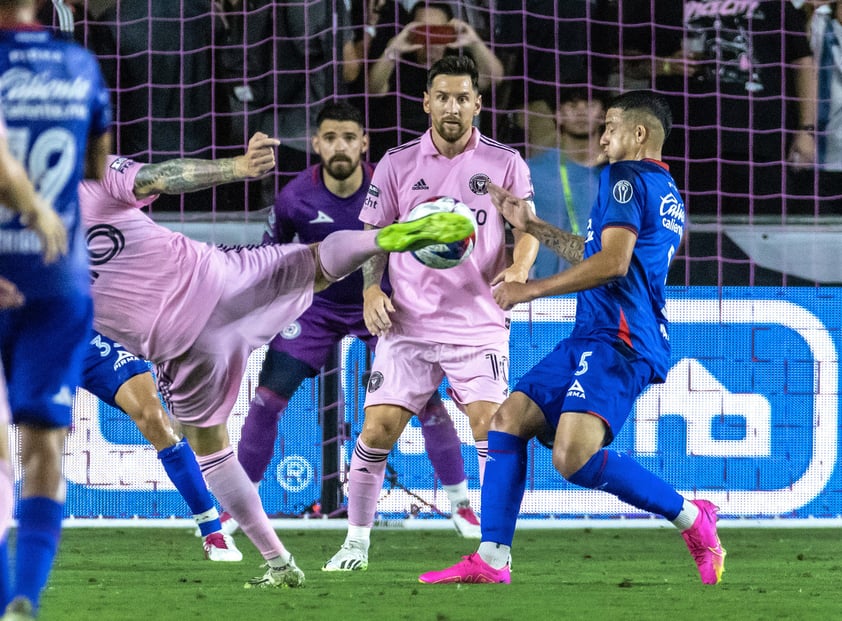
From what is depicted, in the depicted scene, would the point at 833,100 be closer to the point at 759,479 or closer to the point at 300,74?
the point at 759,479

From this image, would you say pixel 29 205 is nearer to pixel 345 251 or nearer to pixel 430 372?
pixel 345 251

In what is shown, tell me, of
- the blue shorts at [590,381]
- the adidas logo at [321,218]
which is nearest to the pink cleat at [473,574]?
the blue shorts at [590,381]

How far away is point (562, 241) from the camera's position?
16.9 feet

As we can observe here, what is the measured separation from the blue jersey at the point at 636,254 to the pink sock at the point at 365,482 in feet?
3.80

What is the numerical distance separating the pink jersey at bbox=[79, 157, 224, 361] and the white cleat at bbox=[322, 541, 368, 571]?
1162 millimetres

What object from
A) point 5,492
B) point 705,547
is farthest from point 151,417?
point 5,492

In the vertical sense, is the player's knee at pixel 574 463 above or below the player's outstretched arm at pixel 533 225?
below

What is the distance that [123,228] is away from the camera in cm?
513

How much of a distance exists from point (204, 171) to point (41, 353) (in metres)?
1.35

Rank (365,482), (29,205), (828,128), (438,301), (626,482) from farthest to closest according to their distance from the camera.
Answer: (828,128) → (438,301) → (365,482) → (626,482) → (29,205)

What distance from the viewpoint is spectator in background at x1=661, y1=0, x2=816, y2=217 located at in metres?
8.93

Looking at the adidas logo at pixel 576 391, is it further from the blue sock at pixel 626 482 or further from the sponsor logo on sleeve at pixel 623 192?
the sponsor logo on sleeve at pixel 623 192

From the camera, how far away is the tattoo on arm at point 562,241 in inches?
200

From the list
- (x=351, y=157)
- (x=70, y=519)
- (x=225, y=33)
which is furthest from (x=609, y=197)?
(x=225, y=33)
